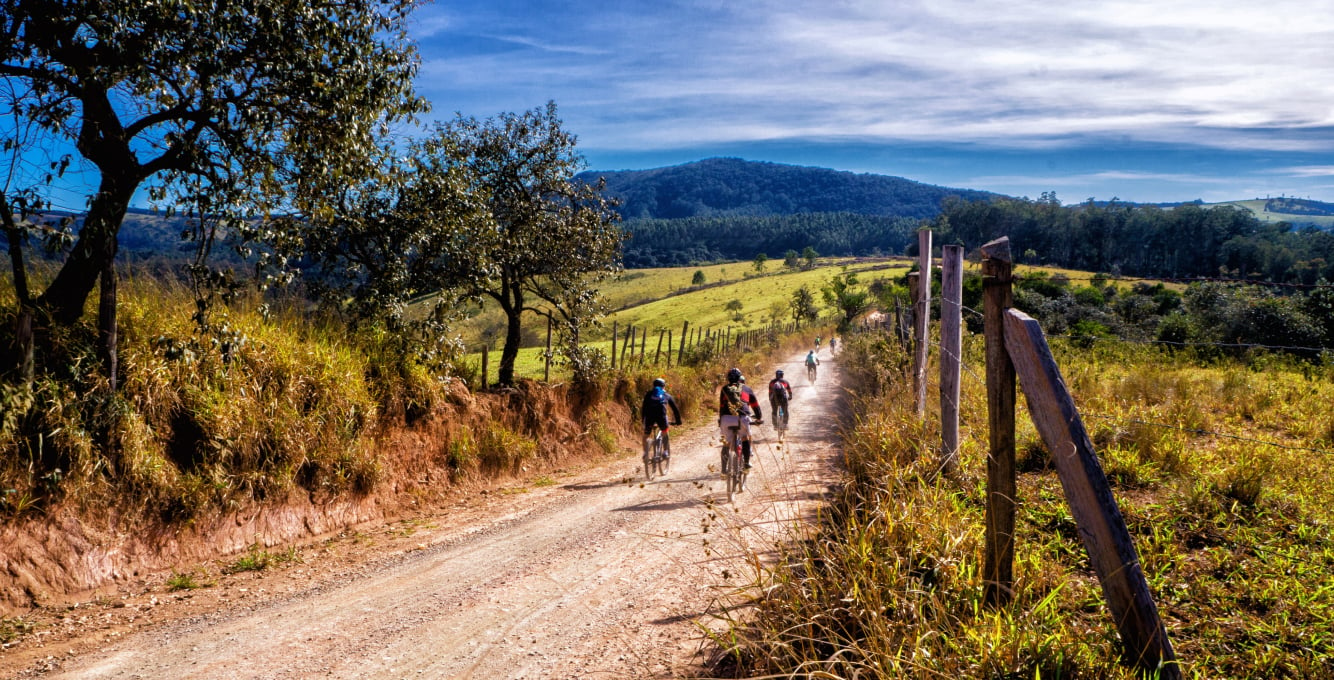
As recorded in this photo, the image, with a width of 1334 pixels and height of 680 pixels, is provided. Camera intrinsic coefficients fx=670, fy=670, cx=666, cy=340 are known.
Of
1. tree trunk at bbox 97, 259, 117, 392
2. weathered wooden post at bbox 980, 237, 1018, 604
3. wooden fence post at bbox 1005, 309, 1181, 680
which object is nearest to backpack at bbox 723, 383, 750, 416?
weathered wooden post at bbox 980, 237, 1018, 604

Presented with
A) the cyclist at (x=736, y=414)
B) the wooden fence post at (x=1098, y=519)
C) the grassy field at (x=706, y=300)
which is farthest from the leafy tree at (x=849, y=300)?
the wooden fence post at (x=1098, y=519)

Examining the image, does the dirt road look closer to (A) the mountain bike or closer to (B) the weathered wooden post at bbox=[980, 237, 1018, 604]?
(A) the mountain bike

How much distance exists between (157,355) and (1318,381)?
1982 cm


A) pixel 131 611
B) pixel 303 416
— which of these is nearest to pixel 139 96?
pixel 303 416

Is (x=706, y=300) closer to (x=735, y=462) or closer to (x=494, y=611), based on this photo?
(x=735, y=462)

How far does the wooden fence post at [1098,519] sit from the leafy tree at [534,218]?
12.4 meters

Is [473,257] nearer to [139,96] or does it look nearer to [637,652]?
[139,96]

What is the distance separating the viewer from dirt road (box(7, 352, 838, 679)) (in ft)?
17.9

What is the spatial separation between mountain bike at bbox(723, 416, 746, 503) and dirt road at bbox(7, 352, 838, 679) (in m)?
0.97

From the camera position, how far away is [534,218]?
15.1 m

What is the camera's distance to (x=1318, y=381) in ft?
43.5

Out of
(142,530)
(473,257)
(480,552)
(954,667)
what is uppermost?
(473,257)

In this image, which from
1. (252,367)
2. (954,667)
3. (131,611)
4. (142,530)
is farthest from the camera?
(252,367)

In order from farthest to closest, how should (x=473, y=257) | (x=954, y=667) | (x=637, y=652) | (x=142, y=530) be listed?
(x=473, y=257) → (x=142, y=530) → (x=637, y=652) → (x=954, y=667)
